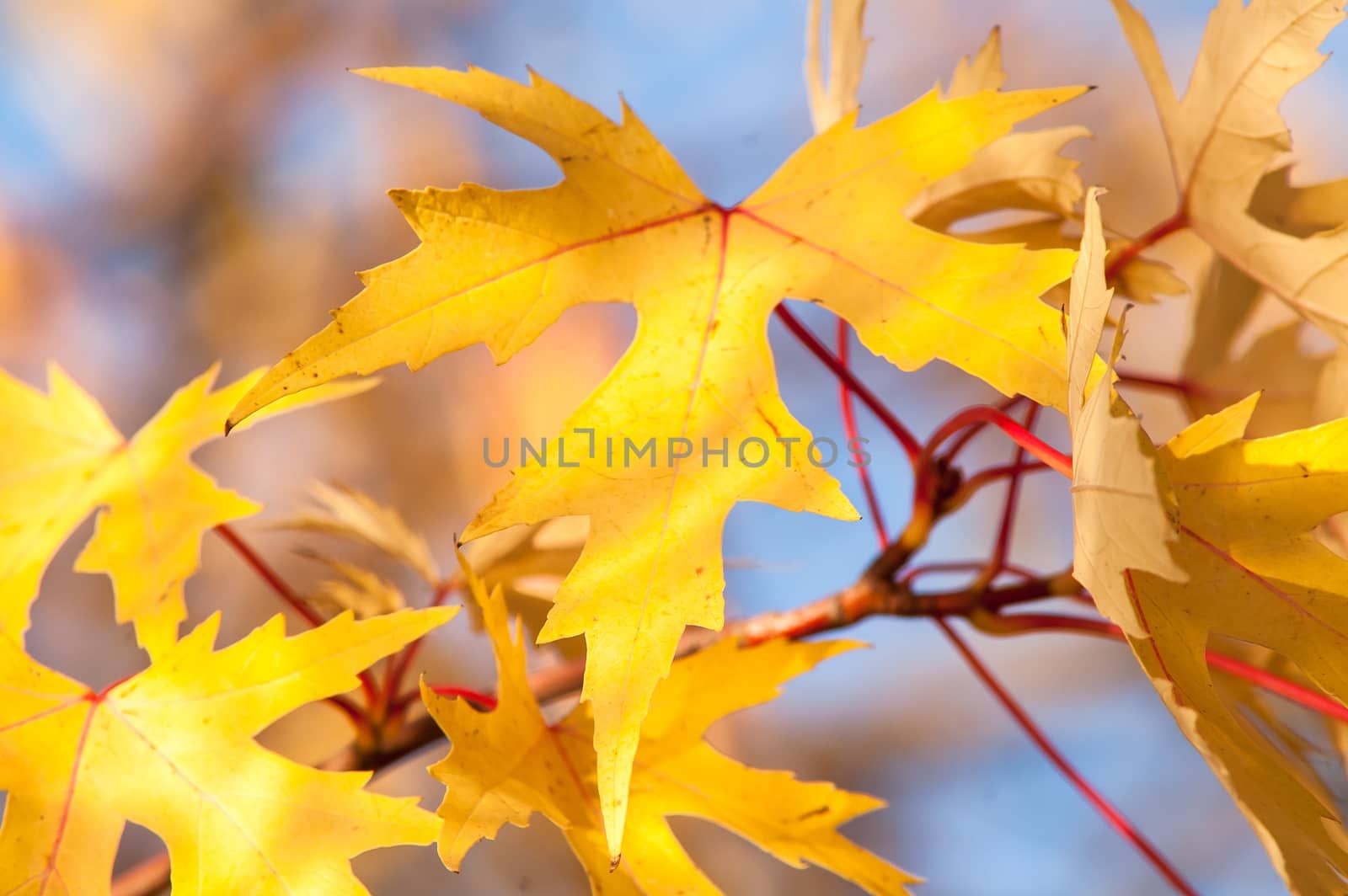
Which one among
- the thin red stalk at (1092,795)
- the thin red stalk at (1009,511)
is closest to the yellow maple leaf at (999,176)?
the thin red stalk at (1009,511)

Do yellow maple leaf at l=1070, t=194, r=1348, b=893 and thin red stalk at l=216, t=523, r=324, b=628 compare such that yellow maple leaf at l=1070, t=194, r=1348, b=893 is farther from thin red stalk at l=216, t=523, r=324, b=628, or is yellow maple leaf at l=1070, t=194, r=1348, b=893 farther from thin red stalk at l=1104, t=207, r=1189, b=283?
thin red stalk at l=216, t=523, r=324, b=628

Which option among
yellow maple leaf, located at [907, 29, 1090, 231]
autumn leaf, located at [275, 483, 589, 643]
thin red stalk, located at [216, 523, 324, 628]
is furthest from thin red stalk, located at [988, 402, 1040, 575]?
thin red stalk, located at [216, 523, 324, 628]

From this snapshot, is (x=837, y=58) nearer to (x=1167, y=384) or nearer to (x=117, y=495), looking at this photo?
(x=1167, y=384)

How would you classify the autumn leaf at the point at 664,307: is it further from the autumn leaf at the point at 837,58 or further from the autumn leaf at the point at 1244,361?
the autumn leaf at the point at 1244,361

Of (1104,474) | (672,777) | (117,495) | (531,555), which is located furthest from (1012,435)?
(117,495)

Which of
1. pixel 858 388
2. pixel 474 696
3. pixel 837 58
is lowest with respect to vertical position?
pixel 474 696

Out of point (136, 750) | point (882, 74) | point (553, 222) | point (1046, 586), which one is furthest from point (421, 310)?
point (882, 74)

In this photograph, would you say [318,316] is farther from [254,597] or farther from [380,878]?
[380,878]
